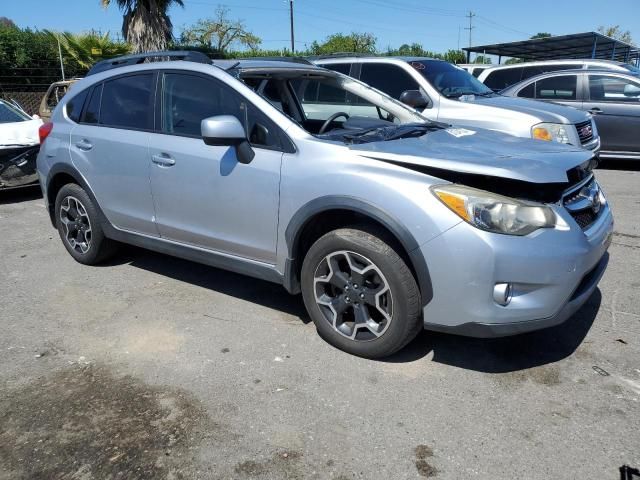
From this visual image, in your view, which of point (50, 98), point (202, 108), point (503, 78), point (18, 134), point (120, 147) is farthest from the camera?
point (50, 98)

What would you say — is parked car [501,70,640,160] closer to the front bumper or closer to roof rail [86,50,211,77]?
roof rail [86,50,211,77]

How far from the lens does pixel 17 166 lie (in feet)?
25.8

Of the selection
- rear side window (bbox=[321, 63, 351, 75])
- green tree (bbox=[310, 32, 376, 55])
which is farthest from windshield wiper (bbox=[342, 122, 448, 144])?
green tree (bbox=[310, 32, 376, 55])

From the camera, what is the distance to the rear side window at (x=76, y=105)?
4.82 m

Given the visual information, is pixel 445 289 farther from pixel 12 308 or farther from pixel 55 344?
pixel 12 308

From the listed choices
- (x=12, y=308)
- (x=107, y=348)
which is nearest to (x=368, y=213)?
(x=107, y=348)

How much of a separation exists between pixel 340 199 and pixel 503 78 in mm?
9853

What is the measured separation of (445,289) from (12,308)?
330 centimetres

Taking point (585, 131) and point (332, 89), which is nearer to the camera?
point (332, 89)

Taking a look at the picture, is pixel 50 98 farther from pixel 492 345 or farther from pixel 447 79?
pixel 492 345

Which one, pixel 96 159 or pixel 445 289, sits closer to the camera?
pixel 445 289

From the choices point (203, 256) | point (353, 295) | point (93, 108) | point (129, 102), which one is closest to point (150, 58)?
point (129, 102)

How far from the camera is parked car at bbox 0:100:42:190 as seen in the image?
7.78 metres

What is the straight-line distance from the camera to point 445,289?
2.87 meters
